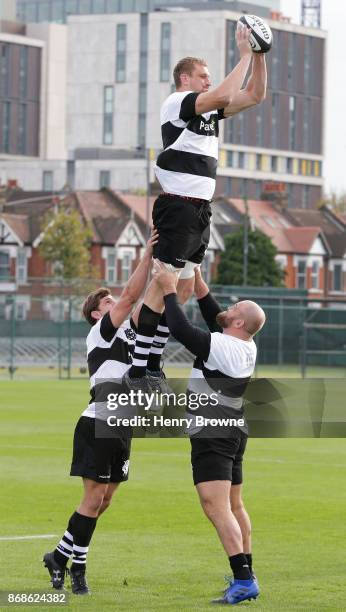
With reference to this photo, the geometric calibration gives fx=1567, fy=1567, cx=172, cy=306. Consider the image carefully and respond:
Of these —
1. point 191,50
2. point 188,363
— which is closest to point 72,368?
point 188,363

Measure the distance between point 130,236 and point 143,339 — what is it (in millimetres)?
89433

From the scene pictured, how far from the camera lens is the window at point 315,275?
4427 inches

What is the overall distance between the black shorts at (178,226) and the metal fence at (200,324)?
4147 cm

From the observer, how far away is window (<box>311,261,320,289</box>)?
4427 inches

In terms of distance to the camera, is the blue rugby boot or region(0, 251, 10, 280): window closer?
the blue rugby boot

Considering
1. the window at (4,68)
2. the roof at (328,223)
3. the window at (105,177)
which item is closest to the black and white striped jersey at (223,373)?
the roof at (328,223)

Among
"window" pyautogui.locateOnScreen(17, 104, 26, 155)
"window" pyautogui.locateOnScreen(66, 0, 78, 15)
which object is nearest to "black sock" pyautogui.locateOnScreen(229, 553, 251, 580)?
"window" pyautogui.locateOnScreen(17, 104, 26, 155)

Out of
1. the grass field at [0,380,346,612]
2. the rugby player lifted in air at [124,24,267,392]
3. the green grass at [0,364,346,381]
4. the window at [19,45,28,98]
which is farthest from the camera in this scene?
the window at [19,45,28,98]

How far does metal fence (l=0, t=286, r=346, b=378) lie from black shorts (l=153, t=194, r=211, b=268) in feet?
136

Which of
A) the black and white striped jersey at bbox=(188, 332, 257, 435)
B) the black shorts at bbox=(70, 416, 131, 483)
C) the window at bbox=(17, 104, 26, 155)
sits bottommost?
the black shorts at bbox=(70, 416, 131, 483)

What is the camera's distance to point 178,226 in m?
11.3

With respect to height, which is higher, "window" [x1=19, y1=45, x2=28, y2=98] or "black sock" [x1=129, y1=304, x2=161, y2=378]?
"window" [x1=19, y1=45, x2=28, y2=98]

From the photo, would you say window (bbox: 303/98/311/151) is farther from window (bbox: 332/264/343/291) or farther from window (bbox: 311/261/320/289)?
window (bbox: 311/261/320/289)

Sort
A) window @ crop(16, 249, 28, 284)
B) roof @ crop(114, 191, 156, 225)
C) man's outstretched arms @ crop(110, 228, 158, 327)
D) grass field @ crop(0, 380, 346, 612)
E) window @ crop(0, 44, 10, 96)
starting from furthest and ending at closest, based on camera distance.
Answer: window @ crop(0, 44, 10, 96), roof @ crop(114, 191, 156, 225), window @ crop(16, 249, 28, 284), grass field @ crop(0, 380, 346, 612), man's outstretched arms @ crop(110, 228, 158, 327)
